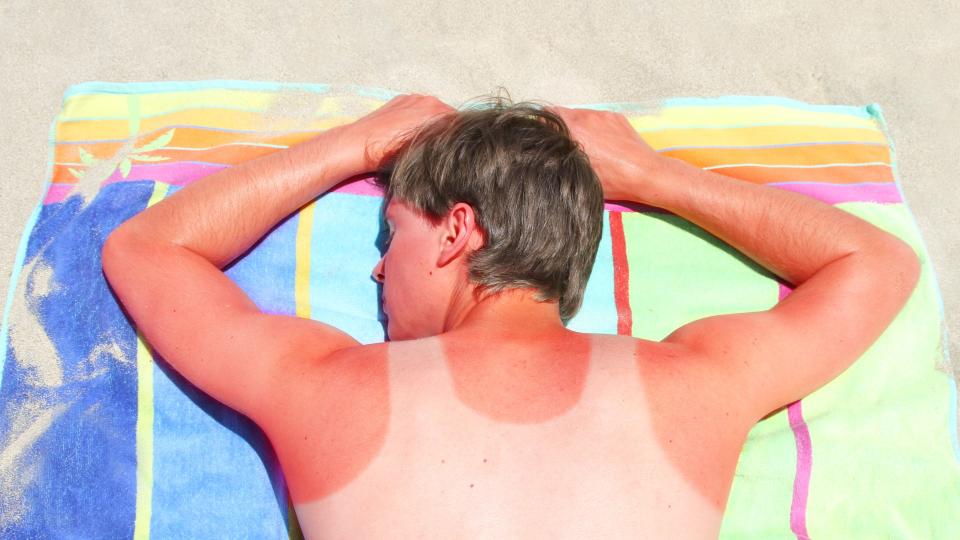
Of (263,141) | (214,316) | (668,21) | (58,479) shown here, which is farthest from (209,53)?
(668,21)

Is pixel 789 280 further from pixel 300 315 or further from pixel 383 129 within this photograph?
pixel 300 315

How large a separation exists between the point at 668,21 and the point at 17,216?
2302 millimetres

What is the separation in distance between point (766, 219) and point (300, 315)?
132cm

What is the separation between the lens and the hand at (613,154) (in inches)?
87.5

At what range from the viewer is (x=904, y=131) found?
9.08 ft

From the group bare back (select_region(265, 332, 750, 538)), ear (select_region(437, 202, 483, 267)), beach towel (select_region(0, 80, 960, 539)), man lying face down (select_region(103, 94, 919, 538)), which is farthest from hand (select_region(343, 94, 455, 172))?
bare back (select_region(265, 332, 750, 538))

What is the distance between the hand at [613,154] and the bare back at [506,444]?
699 millimetres

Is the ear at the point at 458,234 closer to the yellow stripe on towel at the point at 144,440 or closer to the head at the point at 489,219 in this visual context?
the head at the point at 489,219

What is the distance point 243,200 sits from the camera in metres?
2.04

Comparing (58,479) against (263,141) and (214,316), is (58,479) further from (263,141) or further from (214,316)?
(263,141)

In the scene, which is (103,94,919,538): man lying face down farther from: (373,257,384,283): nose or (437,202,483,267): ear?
(373,257,384,283): nose

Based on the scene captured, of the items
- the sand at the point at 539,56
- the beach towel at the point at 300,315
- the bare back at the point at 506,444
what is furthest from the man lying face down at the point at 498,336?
the sand at the point at 539,56

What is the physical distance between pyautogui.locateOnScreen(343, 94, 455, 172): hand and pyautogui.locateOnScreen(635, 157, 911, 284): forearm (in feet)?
2.16

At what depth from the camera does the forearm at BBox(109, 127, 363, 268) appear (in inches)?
77.9
